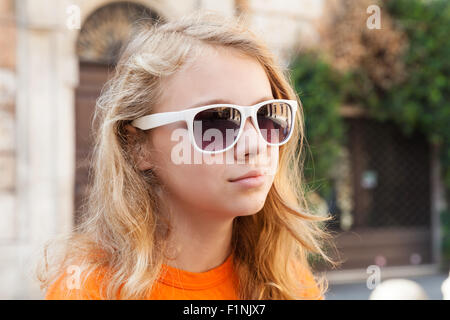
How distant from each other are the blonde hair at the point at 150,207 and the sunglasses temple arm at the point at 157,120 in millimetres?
21

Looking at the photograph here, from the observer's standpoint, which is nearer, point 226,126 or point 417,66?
point 226,126

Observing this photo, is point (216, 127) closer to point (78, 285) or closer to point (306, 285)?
point (78, 285)

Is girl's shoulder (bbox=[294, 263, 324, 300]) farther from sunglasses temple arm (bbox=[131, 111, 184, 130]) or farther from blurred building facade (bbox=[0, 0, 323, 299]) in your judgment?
blurred building facade (bbox=[0, 0, 323, 299])

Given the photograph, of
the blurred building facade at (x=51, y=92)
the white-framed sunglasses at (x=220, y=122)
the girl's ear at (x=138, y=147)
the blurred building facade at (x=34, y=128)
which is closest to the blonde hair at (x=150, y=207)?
the girl's ear at (x=138, y=147)

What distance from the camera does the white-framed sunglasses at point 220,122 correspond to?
3.23 ft

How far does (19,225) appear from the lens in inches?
178

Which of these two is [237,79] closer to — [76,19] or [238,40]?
[238,40]

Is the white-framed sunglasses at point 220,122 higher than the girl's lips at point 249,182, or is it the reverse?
the white-framed sunglasses at point 220,122

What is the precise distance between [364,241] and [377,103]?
1914mm

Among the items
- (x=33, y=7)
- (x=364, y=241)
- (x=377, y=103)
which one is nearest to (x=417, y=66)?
(x=377, y=103)

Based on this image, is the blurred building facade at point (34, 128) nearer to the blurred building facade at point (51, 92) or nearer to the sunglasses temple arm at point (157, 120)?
the blurred building facade at point (51, 92)

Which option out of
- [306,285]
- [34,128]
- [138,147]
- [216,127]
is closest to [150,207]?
[138,147]

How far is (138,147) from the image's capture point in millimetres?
1127

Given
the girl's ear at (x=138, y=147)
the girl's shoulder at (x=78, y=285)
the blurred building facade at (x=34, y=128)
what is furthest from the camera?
the blurred building facade at (x=34, y=128)
